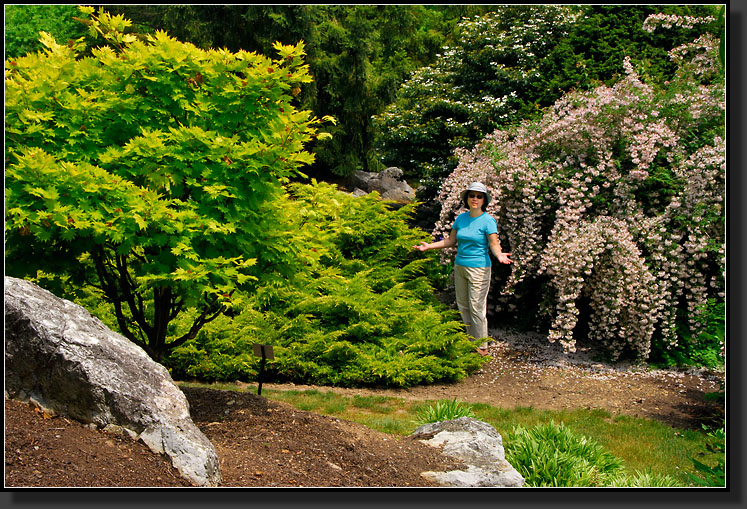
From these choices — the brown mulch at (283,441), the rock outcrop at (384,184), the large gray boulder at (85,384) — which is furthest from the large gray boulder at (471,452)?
the rock outcrop at (384,184)

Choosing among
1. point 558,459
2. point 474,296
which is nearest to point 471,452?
point 558,459

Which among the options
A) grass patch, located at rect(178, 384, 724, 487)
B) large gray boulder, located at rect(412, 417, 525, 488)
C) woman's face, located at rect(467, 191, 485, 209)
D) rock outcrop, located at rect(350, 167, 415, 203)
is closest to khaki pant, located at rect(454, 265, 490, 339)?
woman's face, located at rect(467, 191, 485, 209)

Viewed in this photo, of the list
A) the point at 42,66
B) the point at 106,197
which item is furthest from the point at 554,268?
the point at 42,66

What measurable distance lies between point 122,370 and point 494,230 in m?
5.11

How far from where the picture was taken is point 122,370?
12.0ft

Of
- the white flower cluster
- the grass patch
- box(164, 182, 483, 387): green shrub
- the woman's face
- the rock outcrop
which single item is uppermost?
the white flower cluster

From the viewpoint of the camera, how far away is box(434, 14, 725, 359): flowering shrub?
7254 millimetres

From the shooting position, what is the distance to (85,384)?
354 centimetres

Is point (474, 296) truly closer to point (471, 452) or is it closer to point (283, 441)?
point (471, 452)

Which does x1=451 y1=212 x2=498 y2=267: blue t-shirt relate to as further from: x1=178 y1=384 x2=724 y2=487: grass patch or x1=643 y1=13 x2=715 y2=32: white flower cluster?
x1=643 y1=13 x2=715 y2=32: white flower cluster

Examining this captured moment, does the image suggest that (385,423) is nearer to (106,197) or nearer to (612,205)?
(106,197)

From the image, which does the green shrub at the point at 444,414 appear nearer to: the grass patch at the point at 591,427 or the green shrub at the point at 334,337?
the grass patch at the point at 591,427

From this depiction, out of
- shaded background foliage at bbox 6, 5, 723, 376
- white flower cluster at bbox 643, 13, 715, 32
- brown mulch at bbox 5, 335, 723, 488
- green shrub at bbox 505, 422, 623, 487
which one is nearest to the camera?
brown mulch at bbox 5, 335, 723, 488

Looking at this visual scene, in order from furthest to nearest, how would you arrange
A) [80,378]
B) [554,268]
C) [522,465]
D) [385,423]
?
[554,268]
[385,423]
[522,465]
[80,378]
